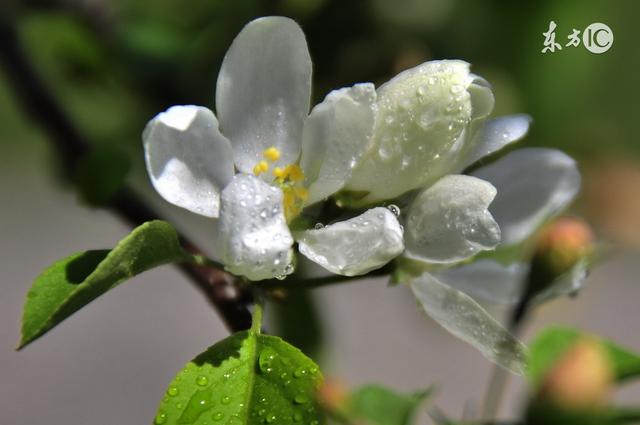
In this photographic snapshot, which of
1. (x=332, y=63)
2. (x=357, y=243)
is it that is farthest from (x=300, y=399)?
(x=332, y=63)

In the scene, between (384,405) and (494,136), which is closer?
(384,405)

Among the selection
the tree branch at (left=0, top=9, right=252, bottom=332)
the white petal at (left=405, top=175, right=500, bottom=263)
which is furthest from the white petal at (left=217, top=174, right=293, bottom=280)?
the tree branch at (left=0, top=9, right=252, bottom=332)

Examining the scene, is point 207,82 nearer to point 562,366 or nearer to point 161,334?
point 562,366

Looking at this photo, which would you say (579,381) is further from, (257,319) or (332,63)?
(332,63)

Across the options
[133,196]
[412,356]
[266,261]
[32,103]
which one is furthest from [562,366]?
[412,356]

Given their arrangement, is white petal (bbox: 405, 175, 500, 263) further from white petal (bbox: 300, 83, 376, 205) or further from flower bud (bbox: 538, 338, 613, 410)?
flower bud (bbox: 538, 338, 613, 410)

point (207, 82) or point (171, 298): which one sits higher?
point (207, 82)
